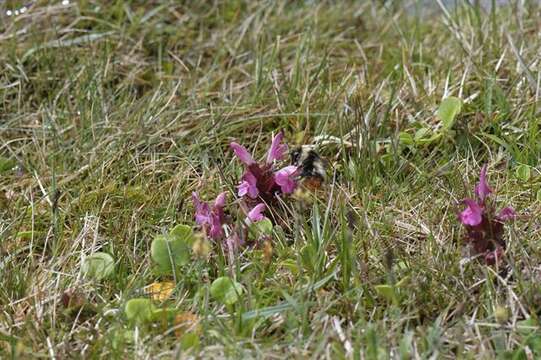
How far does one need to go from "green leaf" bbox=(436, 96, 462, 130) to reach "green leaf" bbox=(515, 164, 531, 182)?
0.30 meters

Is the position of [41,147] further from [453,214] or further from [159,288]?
[453,214]

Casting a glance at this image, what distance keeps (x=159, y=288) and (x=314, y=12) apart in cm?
178

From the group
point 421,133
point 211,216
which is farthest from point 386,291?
point 421,133

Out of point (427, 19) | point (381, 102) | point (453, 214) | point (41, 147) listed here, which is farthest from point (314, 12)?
point (453, 214)

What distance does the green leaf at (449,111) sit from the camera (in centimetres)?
277

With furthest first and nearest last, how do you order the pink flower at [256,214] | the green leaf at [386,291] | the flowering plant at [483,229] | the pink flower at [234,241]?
the pink flower at [256,214] → the pink flower at [234,241] → the flowering plant at [483,229] → the green leaf at [386,291]

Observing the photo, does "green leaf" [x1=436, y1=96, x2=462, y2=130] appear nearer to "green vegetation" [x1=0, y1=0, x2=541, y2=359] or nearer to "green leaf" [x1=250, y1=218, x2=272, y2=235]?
"green vegetation" [x1=0, y1=0, x2=541, y2=359]

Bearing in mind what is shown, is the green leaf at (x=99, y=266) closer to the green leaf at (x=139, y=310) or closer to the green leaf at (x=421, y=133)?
the green leaf at (x=139, y=310)

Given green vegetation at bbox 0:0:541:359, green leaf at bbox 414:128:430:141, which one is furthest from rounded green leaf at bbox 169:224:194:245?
green leaf at bbox 414:128:430:141

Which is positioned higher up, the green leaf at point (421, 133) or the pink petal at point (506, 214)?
the pink petal at point (506, 214)

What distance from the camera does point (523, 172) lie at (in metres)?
2.52

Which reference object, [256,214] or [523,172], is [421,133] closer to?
[523,172]

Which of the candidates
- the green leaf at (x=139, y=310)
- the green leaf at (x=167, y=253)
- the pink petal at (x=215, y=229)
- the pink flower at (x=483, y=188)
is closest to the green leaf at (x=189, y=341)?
the green leaf at (x=139, y=310)

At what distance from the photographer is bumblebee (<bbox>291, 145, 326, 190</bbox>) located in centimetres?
253
